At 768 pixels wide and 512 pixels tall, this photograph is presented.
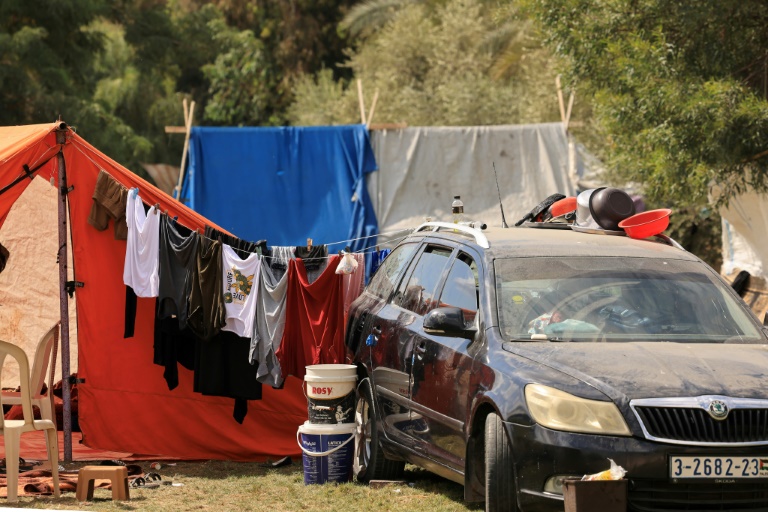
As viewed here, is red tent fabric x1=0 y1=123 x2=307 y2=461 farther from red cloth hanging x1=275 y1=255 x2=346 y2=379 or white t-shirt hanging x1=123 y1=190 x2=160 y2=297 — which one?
red cloth hanging x1=275 y1=255 x2=346 y2=379

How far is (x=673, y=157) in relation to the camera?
493 inches

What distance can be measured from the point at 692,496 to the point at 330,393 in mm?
3358

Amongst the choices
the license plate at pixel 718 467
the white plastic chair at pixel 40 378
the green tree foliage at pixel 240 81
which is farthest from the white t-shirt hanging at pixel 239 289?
the green tree foliage at pixel 240 81

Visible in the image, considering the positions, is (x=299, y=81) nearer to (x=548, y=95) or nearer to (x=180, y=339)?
(x=548, y=95)

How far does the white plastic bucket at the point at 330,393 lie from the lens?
8.20 metres

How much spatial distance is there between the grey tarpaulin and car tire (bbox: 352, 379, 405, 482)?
1035 centimetres

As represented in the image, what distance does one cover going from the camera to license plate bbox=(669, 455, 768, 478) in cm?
533

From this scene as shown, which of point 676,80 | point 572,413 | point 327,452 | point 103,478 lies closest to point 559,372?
point 572,413

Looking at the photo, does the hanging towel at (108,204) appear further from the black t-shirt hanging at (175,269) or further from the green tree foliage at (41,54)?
the green tree foliage at (41,54)

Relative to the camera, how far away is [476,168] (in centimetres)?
1875

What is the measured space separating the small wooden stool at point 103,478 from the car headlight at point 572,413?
123 inches

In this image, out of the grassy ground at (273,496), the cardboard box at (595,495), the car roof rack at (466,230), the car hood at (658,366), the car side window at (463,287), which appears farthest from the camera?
the grassy ground at (273,496)

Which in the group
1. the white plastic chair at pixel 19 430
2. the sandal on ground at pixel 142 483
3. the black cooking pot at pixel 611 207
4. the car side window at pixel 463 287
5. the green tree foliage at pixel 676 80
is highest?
the green tree foliage at pixel 676 80

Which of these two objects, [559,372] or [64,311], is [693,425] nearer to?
[559,372]
